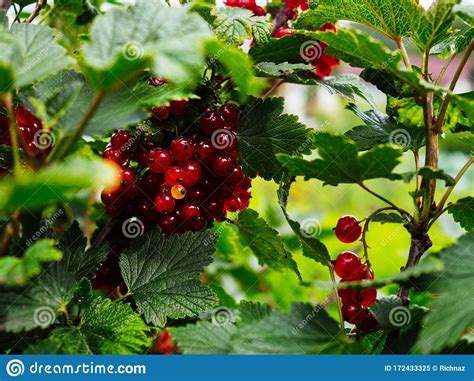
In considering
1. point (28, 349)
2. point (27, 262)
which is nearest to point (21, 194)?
point (27, 262)

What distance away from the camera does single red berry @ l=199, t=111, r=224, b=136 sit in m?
0.56

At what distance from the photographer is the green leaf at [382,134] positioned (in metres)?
0.59

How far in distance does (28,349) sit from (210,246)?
0.17 m

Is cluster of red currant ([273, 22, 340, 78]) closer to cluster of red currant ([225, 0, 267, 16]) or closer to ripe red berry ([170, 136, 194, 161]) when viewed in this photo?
cluster of red currant ([225, 0, 267, 16])

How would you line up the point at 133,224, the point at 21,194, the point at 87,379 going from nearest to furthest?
the point at 21,194, the point at 87,379, the point at 133,224

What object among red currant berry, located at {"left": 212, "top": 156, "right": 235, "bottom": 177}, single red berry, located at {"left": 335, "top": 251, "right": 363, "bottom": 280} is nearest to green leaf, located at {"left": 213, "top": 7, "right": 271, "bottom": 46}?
red currant berry, located at {"left": 212, "top": 156, "right": 235, "bottom": 177}

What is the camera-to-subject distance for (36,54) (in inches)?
17.2

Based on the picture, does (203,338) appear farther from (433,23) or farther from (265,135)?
(433,23)

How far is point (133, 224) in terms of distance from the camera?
576 mm

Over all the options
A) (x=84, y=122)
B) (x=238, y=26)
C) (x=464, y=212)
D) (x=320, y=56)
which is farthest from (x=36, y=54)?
(x=464, y=212)

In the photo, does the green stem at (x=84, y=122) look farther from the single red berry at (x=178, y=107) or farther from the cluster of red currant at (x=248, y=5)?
the cluster of red currant at (x=248, y=5)

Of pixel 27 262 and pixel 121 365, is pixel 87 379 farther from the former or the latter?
pixel 27 262

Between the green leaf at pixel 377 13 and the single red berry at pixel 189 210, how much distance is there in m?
0.21

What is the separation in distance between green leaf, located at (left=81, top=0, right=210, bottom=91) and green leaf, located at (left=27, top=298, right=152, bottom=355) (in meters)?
0.19
